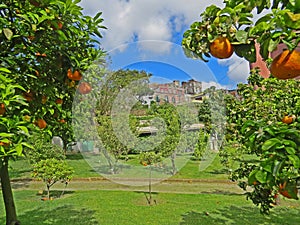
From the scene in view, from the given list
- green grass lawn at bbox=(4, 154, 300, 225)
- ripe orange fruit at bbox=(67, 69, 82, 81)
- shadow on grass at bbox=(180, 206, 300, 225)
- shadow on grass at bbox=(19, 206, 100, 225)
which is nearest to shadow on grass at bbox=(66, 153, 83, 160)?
green grass lawn at bbox=(4, 154, 300, 225)

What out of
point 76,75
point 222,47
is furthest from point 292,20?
point 76,75

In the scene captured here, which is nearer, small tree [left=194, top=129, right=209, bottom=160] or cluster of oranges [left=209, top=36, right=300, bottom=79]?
cluster of oranges [left=209, top=36, right=300, bottom=79]

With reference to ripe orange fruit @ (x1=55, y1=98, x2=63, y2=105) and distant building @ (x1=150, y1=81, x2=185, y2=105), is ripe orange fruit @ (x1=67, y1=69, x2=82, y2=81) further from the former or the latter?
distant building @ (x1=150, y1=81, x2=185, y2=105)

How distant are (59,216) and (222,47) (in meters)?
4.66

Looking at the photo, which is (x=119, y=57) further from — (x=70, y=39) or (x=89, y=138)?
(x=89, y=138)

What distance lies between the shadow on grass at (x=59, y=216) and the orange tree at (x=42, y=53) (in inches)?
102

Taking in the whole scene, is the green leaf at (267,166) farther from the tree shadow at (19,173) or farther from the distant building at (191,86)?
the tree shadow at (19,173)

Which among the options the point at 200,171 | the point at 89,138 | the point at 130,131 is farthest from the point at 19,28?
the point at 200,171

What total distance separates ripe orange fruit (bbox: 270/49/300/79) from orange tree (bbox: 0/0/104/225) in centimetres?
119

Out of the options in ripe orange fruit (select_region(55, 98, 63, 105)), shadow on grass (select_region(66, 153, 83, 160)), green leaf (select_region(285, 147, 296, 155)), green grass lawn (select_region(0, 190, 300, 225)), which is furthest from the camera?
shadow on grass (select_region(66, 153, 83, 160))

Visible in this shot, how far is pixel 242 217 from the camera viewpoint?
15.2 feet

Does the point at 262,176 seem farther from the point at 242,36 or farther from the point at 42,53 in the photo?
the point at 42,53

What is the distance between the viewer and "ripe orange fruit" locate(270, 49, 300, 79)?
90 cm

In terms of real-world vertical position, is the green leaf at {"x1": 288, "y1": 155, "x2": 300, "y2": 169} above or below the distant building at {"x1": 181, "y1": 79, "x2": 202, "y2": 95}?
below
